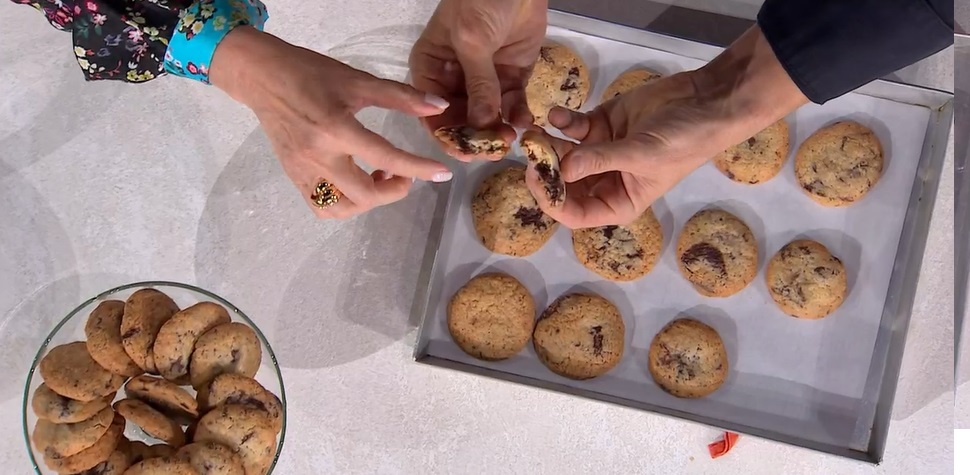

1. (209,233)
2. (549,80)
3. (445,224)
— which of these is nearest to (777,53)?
(549,80)

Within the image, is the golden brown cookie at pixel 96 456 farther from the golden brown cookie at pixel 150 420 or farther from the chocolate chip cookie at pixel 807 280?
the chocolate chip cookie at pixel 807 280

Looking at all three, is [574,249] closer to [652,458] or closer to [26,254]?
[652,458]

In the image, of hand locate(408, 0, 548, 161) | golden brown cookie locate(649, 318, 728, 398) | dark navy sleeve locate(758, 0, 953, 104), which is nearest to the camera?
dark navy sleeve locate(758, 0, 953, 104)

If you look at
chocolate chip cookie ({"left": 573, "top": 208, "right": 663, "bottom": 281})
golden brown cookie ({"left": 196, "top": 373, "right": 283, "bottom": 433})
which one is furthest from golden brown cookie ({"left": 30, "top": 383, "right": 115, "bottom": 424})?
chocolate chip cookie ({"left": 573, "top": 208, "right": 663, "bottom": 281})

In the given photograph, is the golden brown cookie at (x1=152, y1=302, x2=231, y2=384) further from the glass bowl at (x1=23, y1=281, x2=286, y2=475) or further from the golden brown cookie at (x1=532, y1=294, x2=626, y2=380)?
the golden brown cookie at (x1=532, y1=294, x2=626, y2=380)

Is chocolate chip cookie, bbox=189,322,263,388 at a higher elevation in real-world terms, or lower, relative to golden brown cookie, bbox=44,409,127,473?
higher
